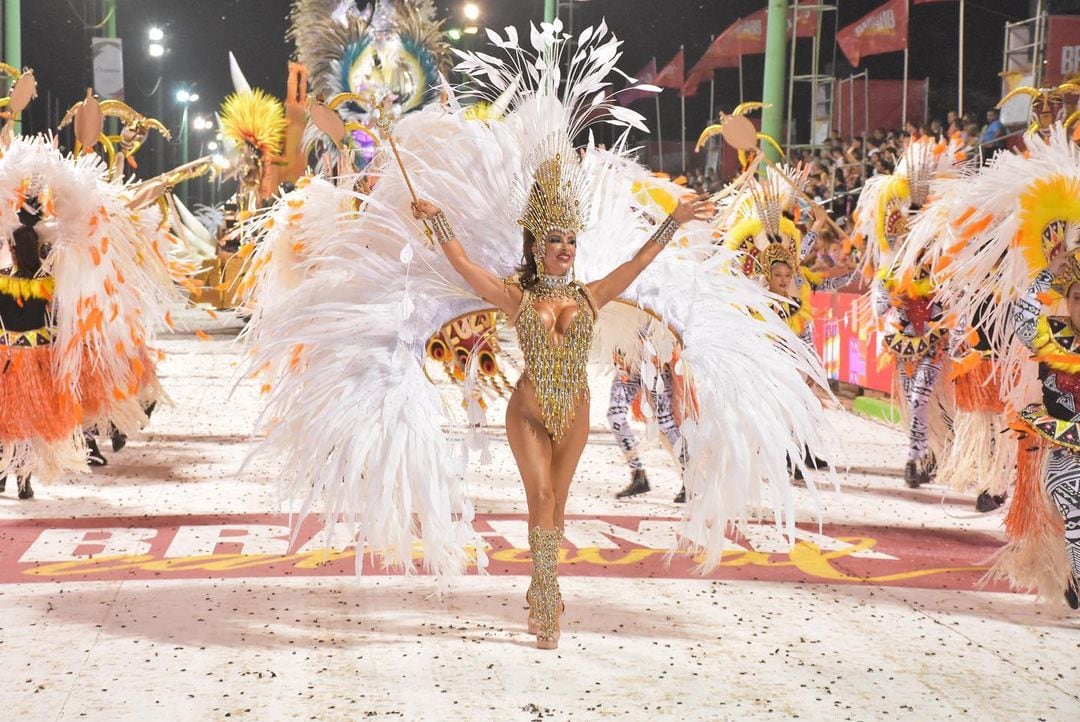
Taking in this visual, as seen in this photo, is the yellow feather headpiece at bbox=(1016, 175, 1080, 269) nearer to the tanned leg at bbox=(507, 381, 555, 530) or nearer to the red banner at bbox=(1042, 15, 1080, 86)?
the tanned leg at bbox=(507, 381, 555, 530)

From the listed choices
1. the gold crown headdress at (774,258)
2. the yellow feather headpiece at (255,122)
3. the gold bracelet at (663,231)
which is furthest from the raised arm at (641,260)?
the yellow feather headpiece at (255,122)

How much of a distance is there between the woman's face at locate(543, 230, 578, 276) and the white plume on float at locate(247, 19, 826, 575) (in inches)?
13.1

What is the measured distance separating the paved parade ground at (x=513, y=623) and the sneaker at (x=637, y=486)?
0.15 m

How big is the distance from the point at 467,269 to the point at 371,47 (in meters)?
9.84

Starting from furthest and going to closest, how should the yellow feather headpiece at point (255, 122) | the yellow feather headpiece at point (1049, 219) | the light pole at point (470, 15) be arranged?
the yellow feather headpiece at point (255, 122) → the light pole at point (470, 15) → the yellow feather headpiece at point (1049, 219)

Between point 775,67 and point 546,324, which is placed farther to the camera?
point 775,67

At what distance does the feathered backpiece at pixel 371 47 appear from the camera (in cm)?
1362

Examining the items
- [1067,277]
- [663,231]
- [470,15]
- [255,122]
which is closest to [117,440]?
[663,231]

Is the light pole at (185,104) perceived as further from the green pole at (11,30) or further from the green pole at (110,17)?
the green pole at (11,30)

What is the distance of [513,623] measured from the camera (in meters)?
4.71

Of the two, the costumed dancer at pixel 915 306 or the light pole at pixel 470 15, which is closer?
the costumed dancer at pixel 915 306

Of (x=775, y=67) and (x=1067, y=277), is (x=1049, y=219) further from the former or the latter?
(x=775, y=67)

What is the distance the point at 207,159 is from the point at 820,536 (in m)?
4.28

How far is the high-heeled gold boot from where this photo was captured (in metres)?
4.34
